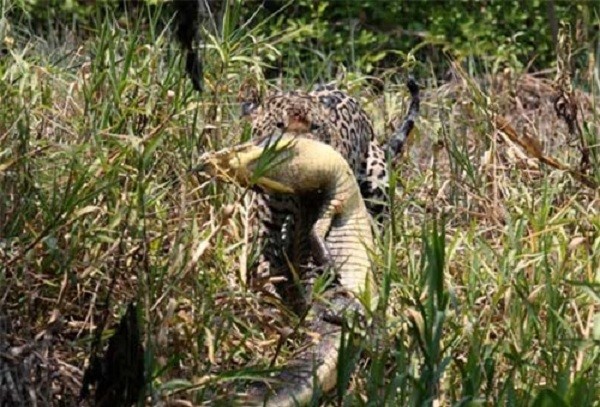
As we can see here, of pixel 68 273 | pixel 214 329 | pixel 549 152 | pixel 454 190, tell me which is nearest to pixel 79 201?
pixel 68 273

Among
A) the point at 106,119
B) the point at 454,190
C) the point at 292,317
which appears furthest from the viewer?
the point at 454,190

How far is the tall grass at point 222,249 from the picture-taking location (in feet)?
14.4

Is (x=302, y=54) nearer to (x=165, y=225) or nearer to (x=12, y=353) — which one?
(x=165, y=225)

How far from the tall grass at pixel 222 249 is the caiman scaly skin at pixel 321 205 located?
8 cm

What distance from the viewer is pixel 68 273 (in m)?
4.74

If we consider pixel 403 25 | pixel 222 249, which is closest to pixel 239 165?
pixel 222 249

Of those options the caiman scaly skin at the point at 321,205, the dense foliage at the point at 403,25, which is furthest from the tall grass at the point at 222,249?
the dense foliage at the point at 403,25

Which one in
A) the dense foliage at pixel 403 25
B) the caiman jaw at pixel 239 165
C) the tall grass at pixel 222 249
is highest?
the caiman jaw at pixel 239 165

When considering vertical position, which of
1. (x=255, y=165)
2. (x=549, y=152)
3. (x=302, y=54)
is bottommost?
(x=302, y=54)

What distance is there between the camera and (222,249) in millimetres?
5285

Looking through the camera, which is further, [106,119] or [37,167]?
[106,119]

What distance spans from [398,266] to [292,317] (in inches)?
14.8

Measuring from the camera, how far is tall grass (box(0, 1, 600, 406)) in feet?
14.4

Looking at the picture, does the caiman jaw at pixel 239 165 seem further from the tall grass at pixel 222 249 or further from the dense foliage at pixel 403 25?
the dense foliage at pixel 403 25
